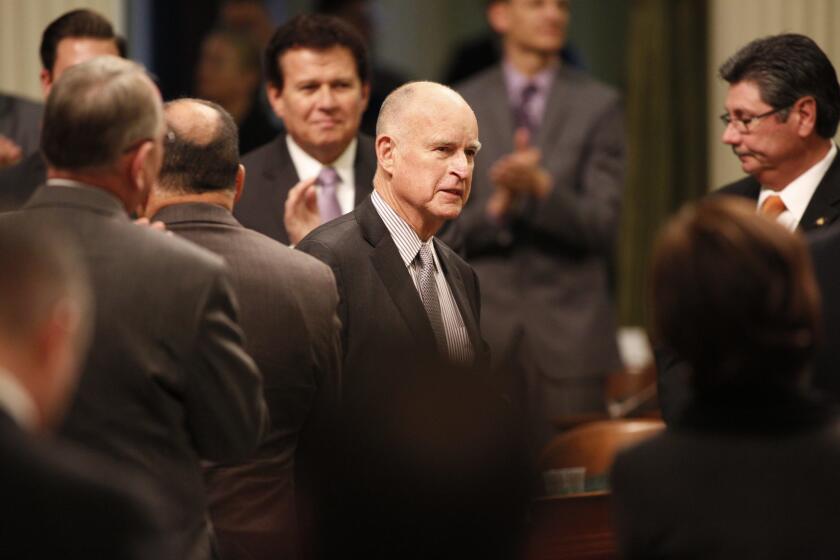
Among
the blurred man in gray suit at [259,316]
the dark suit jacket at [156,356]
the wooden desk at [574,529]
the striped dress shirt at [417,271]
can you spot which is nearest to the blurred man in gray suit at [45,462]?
the dark suit jacket at [156,356]

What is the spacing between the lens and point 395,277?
3.38 m

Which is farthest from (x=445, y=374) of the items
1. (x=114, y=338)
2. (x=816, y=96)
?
(x=816, y=96)

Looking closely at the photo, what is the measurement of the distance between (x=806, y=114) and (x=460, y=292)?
1.08 metres

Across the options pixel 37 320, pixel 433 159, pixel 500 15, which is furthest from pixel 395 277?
pixel 500 15

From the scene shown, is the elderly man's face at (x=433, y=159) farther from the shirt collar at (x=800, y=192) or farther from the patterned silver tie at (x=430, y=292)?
the shirt collar at (x=800, y=192)

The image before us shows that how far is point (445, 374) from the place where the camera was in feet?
6.46

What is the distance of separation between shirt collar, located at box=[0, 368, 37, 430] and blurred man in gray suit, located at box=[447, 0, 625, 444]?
12.4ft

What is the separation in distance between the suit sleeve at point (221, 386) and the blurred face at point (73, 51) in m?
2.13

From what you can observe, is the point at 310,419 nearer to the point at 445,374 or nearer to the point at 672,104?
the point at 445,374

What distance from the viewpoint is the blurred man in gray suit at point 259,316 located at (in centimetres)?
306

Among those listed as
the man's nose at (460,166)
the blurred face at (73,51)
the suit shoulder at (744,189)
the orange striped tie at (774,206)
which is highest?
the blurred face at (73,51)

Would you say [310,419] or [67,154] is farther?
[310,419]

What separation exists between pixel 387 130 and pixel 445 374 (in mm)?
1684

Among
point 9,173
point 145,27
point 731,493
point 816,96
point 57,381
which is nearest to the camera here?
point 57,381
